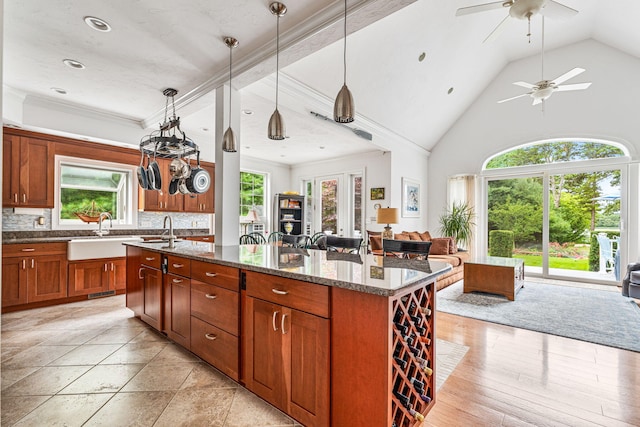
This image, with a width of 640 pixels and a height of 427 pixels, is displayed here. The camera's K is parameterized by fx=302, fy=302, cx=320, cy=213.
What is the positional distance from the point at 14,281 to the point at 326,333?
4.22 m

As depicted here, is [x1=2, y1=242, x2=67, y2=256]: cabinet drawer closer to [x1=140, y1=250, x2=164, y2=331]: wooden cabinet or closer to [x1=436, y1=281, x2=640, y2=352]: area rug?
[x1=140, y1=250, x2=164, y2=331]: wooden cabinet

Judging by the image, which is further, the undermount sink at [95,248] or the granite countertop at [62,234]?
the undermount sink at [95,248]

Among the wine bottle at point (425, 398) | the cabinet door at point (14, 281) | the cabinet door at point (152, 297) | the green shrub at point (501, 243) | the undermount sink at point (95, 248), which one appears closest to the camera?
the wine bottle at point (425, 398)

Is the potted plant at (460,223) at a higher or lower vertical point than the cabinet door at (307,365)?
higher

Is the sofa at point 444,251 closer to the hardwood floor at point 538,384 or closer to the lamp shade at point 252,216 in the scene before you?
the hardwood floor at point 538,384

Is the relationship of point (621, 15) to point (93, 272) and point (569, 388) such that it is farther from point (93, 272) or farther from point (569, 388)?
point (93, 272)

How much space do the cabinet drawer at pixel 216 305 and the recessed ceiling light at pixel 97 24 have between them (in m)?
2.13

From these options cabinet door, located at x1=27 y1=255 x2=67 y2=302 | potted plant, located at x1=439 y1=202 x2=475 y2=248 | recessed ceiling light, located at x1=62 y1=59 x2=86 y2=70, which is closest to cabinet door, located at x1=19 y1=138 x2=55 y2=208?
cabinet door, located at x1=27 y1=255 x2=67 y2=302

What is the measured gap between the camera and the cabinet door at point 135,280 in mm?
3168

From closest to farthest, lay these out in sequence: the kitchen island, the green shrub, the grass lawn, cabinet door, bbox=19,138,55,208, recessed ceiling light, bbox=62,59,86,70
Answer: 1. the kitchen island
2. recessed ceiling light, bbox=62,59,86,70
3. cabinet door, bbox=19,138,55,208
4. the grass lawn
5. the green shrub

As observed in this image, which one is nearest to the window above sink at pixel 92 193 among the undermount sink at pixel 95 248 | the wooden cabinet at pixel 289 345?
the undermount sink at pixel 95 248

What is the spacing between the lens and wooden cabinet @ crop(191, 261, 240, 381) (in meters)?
2.01

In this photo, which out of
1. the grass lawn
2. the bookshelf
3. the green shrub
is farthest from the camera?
the bookshelf

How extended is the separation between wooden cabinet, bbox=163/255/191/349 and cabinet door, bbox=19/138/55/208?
2660mm
